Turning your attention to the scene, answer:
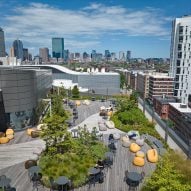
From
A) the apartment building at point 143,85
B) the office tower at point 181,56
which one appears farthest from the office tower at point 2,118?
the apartment building at point 143,85

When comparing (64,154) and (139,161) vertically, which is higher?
(64,154)

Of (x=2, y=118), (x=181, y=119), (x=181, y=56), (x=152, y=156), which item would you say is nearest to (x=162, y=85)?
(x=181, y=56)

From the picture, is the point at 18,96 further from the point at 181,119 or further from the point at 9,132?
the point at 181,119

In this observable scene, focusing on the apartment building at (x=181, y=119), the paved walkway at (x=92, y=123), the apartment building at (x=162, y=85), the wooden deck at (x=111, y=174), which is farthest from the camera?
the apartment building at (x=162, y=85)

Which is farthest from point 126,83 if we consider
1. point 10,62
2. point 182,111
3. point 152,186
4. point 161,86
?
point 152,186

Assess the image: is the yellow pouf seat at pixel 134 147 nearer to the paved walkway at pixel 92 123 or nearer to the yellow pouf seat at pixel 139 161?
the yellow pouf seat at pixel 139 161

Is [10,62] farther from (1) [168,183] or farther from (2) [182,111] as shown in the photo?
(1) [168,183]
